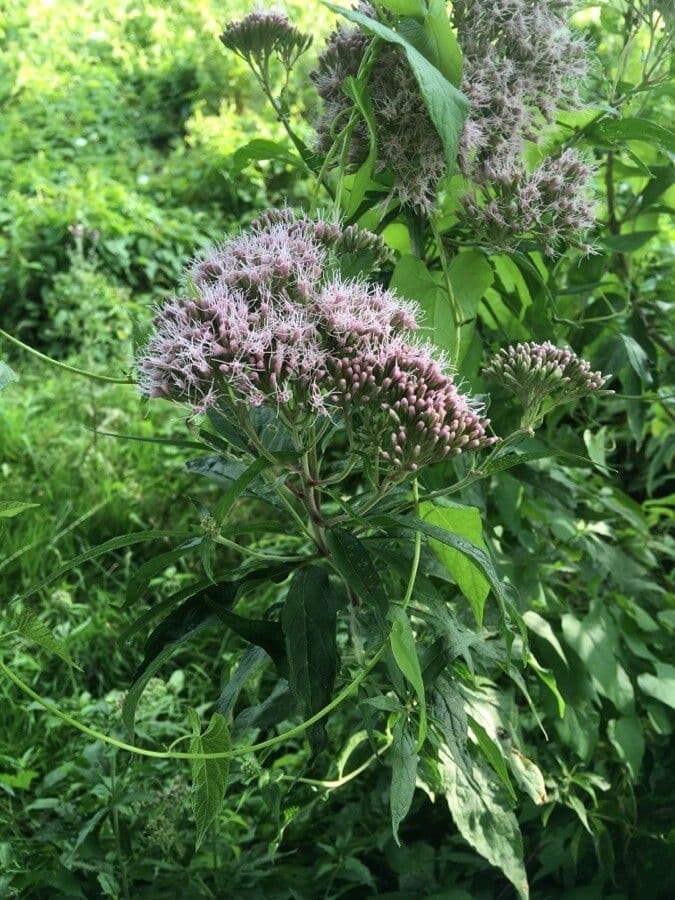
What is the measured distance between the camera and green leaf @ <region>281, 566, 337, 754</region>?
88cm

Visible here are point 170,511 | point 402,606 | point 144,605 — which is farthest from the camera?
point 170,511

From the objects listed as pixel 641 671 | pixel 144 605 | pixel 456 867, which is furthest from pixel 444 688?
pixel 144 605

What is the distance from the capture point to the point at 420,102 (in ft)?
3.14

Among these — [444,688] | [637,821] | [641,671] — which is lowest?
[637,821]

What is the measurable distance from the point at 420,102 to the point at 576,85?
212 millimetres

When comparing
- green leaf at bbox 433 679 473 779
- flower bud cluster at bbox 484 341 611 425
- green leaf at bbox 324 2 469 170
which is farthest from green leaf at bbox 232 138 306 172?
green leaf at bbox 433 679 473 779

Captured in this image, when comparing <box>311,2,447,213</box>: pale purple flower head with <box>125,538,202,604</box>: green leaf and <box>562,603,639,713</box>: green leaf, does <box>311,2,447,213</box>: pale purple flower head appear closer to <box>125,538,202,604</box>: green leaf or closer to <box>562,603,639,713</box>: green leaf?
<box>125,538,202,604</box>: green leaf

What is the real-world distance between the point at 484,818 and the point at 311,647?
387 millimetres

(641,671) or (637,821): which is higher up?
(641,671)

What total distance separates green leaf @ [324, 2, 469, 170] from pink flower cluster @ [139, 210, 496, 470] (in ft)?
0.48

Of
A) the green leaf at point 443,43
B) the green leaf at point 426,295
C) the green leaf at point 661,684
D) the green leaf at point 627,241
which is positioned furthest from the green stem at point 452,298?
the green leaf at point 661,684

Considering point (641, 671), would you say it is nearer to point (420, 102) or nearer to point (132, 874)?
point (132, 874)

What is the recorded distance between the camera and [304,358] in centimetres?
82

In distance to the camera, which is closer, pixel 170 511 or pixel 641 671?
pixel 641 671
